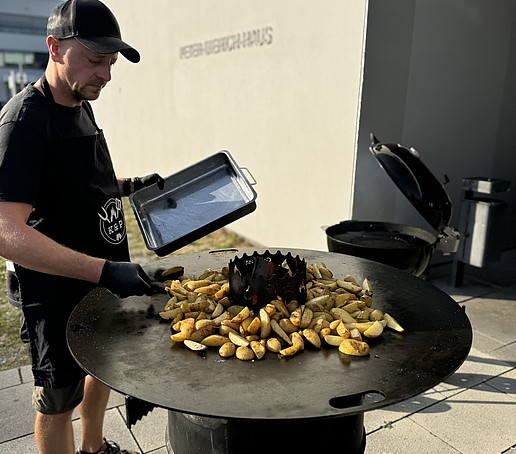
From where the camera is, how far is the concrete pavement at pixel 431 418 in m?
2.55

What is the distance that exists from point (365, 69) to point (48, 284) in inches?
123

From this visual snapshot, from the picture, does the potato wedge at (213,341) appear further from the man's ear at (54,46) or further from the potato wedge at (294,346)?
the man's ear at (54,46)

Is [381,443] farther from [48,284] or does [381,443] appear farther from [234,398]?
[48,284]

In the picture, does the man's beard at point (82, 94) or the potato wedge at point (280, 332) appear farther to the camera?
the man's beard at point (82, 94)

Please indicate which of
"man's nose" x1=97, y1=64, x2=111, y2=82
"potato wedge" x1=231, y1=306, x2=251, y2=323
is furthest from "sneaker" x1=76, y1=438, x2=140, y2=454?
"man's nose" x1=97, y1=64, x2=111, y2=82

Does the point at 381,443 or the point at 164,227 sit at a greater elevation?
the point at 164,227

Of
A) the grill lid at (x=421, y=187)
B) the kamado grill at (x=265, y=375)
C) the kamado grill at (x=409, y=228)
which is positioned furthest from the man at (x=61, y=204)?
the grill lid at (x=421, y=187)

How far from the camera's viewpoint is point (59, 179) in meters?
1.89

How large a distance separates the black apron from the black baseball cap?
9.4 inches

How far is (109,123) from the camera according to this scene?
10.9m

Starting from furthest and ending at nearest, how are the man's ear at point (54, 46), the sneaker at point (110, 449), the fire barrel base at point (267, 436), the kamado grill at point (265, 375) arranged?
1. the sneaker at point (110, 449)
2. the man's ear at point (54, 46)
3. the fire barrel base at point (267, 436)
4. the kamado grill at point (265, 375)

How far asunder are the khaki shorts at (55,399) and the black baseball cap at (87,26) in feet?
4.31

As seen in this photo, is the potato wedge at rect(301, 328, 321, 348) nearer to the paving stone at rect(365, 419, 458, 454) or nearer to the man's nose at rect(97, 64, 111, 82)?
the man's nose at rect(97, 64, 111, 82)

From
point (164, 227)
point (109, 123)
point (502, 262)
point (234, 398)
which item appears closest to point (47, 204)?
point (164, 227)
